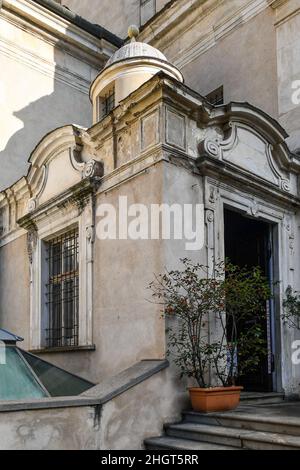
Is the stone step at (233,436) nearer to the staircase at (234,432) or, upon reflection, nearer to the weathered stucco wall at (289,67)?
the staircase at (234,432)

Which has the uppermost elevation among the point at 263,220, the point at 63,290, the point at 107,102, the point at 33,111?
the point at 33,111

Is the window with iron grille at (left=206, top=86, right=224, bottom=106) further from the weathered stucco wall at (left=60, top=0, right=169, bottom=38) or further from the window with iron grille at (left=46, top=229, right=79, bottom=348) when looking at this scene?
the window with iron grille at (left=46, top=229, right=79, bottom=348)

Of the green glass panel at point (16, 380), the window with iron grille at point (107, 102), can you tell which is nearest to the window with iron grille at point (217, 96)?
the window with iron grille at point (107, 102)

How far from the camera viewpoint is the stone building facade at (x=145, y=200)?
805cm

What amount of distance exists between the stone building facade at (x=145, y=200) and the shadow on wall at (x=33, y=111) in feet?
8.88

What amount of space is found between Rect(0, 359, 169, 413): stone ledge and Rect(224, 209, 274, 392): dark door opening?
2761mm

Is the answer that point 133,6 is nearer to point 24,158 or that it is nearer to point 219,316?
point 24,158

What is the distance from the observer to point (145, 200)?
816 centimetres

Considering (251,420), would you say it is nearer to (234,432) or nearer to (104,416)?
(234,432)

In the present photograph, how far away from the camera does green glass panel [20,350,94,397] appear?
24.4 ft

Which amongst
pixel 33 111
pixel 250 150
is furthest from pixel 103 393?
pixel 33 111

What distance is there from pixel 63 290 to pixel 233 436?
5.07m

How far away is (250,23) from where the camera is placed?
43.5 feet

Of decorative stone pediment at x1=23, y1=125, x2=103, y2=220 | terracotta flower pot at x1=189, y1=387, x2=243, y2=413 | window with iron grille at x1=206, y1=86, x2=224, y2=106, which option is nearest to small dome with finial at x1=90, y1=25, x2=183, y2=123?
decorative stone pediment at x1=23, y1=125, x2=103, y2=220
